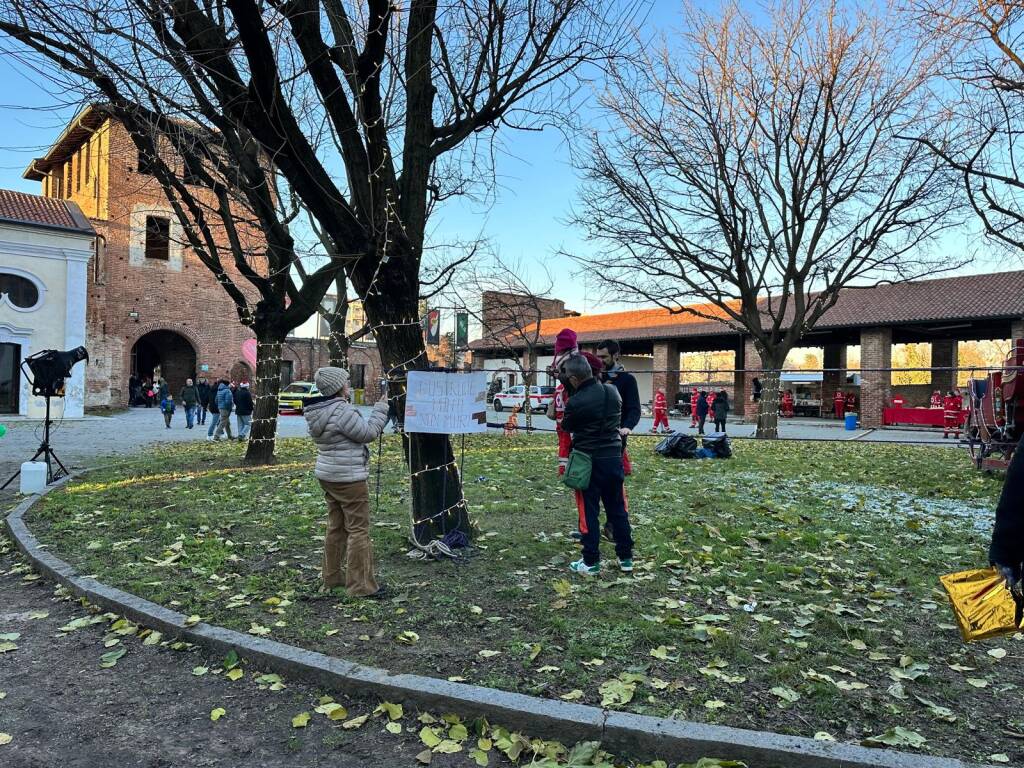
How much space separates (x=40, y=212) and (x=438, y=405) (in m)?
29.6

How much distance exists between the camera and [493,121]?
6988 mm

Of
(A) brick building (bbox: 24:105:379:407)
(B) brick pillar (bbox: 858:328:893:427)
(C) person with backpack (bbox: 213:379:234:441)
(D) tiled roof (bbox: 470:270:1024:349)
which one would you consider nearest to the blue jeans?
(C) person with backpack (bbox: 213:379:234:441)

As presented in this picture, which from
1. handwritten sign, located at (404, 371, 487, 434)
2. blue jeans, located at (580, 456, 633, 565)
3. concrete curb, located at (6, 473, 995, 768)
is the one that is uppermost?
handwritten sign, located at (404, 371, 487, 434)

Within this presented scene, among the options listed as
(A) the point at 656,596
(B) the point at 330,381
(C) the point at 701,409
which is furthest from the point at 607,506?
(C) the point at 701,409

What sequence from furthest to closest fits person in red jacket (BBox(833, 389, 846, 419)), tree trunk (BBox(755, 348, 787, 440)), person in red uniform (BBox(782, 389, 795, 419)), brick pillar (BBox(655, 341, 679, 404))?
1. brick pillar (BBox(655, 341, 679, 404))
2. person in red uniform (BBox(782, 389, 795, 419))
3. person in red jacket (BBox(833, 389, 846, 419))
4. tree trunk (BBox(755, 348, 787, 440))

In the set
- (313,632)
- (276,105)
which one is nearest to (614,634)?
(313,632)

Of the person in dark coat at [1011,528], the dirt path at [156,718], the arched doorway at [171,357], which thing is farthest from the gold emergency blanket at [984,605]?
the arched doorway at [171,357]

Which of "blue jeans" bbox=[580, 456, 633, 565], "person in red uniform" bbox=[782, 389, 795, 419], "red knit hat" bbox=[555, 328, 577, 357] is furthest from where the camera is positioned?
"person in red uniform" bbox=[782, 389, 795, 419]

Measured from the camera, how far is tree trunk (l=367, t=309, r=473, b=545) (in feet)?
19.0

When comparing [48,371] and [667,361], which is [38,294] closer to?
[48,371]

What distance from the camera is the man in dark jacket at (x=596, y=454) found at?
5238mm

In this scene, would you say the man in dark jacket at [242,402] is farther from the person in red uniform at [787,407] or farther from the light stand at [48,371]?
the person in red uniform at [787,407]

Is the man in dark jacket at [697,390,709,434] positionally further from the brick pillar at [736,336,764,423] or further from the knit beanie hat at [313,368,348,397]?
the knit beanie hat at [313,368,348,397]

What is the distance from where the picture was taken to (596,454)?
207 inches
